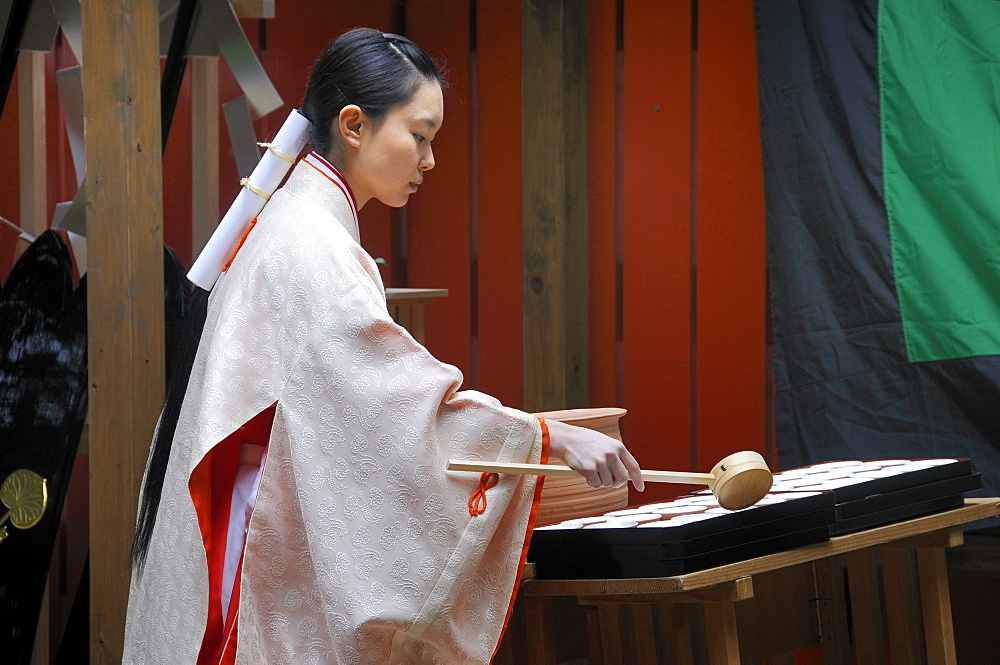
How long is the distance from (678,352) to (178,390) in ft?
6.70

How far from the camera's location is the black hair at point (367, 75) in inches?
81.9

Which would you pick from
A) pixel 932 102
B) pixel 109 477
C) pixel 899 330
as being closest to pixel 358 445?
pixel 109 477

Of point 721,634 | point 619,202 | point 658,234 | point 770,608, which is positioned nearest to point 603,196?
point 619,202

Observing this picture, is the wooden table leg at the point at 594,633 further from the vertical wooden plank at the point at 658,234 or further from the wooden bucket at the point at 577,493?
the vertical wooden plank at the point at 658,234

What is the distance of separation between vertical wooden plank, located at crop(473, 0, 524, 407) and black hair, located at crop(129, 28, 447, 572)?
174 centimetres

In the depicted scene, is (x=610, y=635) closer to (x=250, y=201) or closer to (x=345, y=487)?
(x=345, y=487)

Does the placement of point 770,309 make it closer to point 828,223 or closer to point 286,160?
→ point 828,223

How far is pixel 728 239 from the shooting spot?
3717mm

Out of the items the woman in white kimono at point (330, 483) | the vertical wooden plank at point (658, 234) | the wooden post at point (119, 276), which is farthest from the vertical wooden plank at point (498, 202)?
the woman in white kimono at point (330, 483)

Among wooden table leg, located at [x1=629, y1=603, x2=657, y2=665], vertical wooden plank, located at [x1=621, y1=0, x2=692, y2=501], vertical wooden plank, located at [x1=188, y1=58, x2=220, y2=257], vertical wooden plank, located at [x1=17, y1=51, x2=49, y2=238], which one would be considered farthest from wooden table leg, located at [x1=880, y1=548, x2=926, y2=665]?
vertical wooden plank, located at [x1=17, y1=51, x2=49, y2=238]

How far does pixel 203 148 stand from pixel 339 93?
1.14m

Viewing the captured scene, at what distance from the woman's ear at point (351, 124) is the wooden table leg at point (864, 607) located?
1.86m

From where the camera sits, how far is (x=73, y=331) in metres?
2.97

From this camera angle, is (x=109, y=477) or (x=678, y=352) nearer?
(x=109, y=477)
